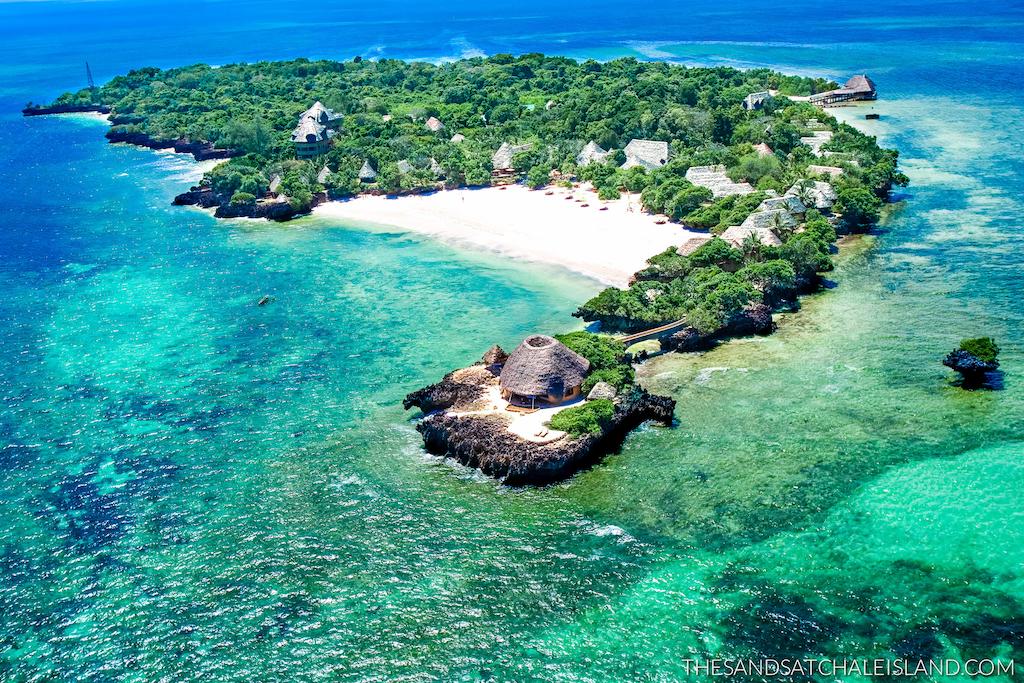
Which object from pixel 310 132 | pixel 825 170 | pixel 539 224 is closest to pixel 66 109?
pixel 310 132

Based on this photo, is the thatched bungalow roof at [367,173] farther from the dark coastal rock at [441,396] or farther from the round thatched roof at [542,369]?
the round thatched roof at [542,369]

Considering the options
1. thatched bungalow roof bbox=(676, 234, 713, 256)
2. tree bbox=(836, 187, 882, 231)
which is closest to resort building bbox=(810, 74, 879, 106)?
tree bbox=(836, 187, 882, 231)

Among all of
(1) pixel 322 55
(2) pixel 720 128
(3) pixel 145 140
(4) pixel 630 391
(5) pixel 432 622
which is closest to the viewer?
(5) pixel 432 622

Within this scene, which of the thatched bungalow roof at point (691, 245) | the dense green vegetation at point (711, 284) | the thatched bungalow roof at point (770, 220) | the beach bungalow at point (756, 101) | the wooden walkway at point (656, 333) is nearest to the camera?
the wooden walkway at point (656, 333)

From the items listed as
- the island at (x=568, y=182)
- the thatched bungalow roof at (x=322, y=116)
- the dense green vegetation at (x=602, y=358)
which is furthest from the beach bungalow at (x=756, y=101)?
the dense green vegetation at (x=602, y=358)

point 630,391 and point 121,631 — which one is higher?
point 630,391

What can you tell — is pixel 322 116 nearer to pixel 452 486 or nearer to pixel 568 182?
pixel 568 182

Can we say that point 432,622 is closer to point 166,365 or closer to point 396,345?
point 396,345

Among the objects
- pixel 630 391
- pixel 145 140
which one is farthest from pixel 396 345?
pixel 145 140
